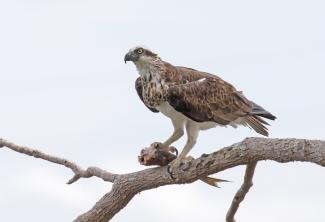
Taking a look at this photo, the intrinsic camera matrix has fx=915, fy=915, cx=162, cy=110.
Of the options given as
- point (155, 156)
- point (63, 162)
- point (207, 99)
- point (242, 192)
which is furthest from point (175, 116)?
point (63, 162)

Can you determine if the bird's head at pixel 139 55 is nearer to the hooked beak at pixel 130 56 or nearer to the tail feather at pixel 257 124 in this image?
the hooked beak at pixel 130 56

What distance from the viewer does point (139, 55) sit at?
454 inches

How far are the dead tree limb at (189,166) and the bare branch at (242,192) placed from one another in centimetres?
60

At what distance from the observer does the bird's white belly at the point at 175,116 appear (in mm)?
11492

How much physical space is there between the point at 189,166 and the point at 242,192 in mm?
839

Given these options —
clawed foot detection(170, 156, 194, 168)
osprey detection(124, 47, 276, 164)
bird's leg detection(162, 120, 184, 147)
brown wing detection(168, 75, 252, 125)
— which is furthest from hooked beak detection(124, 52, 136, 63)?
clawed foot detection(170, 156, 194, 168)

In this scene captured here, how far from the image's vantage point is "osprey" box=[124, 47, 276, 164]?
11430mm

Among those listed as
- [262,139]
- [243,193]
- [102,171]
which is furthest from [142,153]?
[262,139]

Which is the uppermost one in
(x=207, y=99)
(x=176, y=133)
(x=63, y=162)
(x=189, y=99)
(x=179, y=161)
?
(x=207, y=99)

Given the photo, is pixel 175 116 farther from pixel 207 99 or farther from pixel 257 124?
pixel 257 124

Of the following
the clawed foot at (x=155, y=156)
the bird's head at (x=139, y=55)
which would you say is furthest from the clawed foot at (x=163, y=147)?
the bird's head at (x=139, y=55)

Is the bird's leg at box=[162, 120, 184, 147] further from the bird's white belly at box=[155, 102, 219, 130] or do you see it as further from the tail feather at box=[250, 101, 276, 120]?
the tail feather at box=[250, 101, 276, 120]

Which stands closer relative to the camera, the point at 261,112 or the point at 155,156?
the point at 155,156

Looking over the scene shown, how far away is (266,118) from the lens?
11.7 m
